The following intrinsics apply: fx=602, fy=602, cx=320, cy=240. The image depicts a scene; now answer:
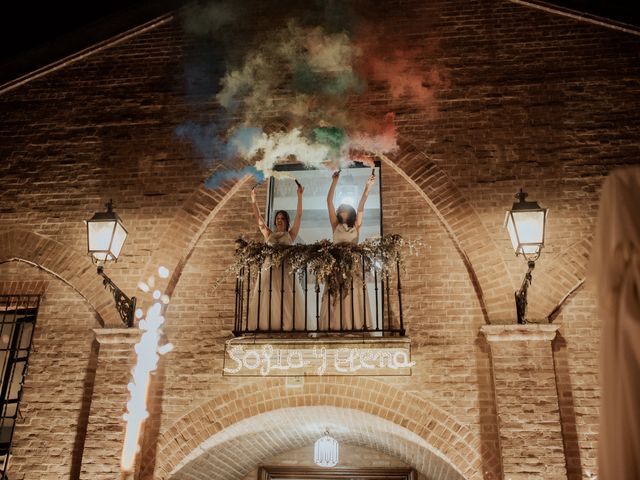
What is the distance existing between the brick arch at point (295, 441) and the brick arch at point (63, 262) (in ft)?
6.58

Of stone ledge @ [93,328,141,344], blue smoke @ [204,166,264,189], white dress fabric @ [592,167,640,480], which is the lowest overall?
white dress fabric @ [592,167,640,480]

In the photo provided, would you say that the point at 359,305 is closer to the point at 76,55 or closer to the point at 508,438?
the point at 508,438

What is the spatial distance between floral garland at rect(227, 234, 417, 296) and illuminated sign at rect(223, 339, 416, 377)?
0.71 metres

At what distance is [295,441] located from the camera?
8875 millimetres

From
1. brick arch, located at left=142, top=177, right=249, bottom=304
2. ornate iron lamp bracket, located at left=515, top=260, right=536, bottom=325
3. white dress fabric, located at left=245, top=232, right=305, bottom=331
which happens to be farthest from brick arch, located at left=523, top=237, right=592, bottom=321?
brick arch, located at left=142, top=177, right=249, bottom=304

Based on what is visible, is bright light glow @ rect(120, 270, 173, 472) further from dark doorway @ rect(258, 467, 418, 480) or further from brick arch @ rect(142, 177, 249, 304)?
dark doorway @ rect(258, 467, 418, 480)

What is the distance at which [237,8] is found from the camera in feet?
30.3

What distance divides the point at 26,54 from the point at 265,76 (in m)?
3.73

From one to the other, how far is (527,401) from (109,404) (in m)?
4.75

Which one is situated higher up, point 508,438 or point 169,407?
point 169,407

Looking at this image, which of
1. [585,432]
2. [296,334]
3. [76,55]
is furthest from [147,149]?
[585,432]

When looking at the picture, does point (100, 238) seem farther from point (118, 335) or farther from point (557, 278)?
point (557, 278)

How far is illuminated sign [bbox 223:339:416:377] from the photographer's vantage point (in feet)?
23.2

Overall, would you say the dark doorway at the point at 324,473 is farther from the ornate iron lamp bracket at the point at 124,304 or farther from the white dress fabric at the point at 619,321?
the white dress fabric at the point at 619,321
